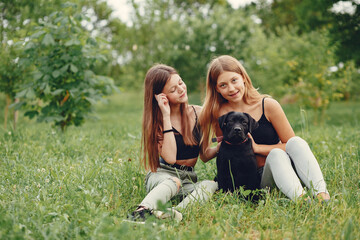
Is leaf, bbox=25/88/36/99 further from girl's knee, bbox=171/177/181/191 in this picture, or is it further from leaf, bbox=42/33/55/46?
girl's knee, bbox=171/177/181/191

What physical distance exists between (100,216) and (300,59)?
31.0ft

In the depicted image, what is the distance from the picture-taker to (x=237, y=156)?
2.70 metres

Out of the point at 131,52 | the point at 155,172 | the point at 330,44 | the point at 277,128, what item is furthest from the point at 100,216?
the point at 131,52

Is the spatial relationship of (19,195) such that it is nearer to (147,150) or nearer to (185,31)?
(147,150)

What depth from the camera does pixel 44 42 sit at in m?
4.76

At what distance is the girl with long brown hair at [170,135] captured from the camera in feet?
9.45

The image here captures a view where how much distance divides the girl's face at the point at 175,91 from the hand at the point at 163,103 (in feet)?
0.17

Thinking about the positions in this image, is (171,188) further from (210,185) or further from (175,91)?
(175,91)

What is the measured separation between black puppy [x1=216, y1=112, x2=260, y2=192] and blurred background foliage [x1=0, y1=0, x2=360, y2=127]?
10.5ft

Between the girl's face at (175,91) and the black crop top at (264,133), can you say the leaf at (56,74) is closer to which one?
the girl's face at (175,91)

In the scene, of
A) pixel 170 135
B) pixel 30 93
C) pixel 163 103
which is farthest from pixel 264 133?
pixel 30 93

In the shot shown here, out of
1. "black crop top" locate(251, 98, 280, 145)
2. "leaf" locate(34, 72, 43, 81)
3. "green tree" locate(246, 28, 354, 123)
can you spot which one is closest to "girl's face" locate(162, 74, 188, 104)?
"black crop top" locate(251, 98, 280, 145)

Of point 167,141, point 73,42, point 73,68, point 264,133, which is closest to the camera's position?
point 167,141

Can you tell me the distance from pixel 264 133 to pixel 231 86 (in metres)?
0.54
